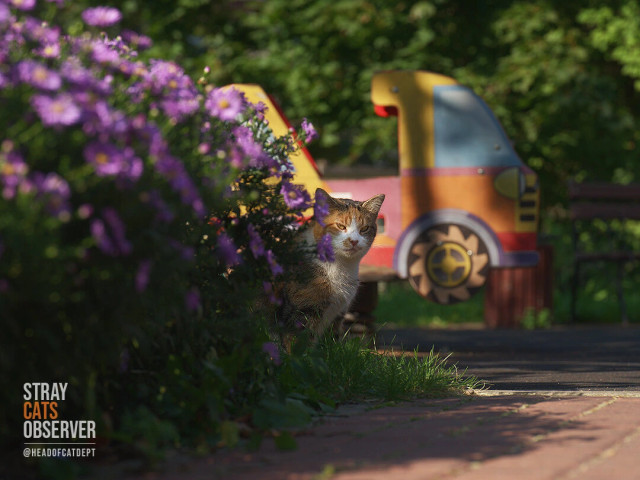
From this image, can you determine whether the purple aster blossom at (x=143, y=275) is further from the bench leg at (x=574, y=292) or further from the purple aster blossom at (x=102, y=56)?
the bench leg at (x=574, y=292)

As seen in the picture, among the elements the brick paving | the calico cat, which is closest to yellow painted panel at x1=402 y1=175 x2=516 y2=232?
the calico cat

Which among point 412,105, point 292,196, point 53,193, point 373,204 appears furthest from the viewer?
point 412,105

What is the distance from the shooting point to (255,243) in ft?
13.0

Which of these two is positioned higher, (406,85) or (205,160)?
(406,85)

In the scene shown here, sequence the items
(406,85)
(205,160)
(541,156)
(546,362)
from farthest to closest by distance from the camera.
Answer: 1. (541,156)
2. (406,85)
3. (546,362)
4. (205,160)

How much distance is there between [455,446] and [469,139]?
5.59m

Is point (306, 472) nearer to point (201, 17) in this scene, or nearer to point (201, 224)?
point (201, 224)

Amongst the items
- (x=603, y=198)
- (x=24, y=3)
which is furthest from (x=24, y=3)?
(x=603, y=198)

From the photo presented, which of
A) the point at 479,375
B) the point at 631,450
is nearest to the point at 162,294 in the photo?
the point at 631,450

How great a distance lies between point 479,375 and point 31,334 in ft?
11.7

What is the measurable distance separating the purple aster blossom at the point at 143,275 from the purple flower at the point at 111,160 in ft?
0.89

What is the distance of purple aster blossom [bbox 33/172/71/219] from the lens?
8.89ft

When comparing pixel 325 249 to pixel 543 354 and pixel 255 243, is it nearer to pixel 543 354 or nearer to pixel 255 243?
pixel 255 243

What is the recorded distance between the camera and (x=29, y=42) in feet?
10.9
